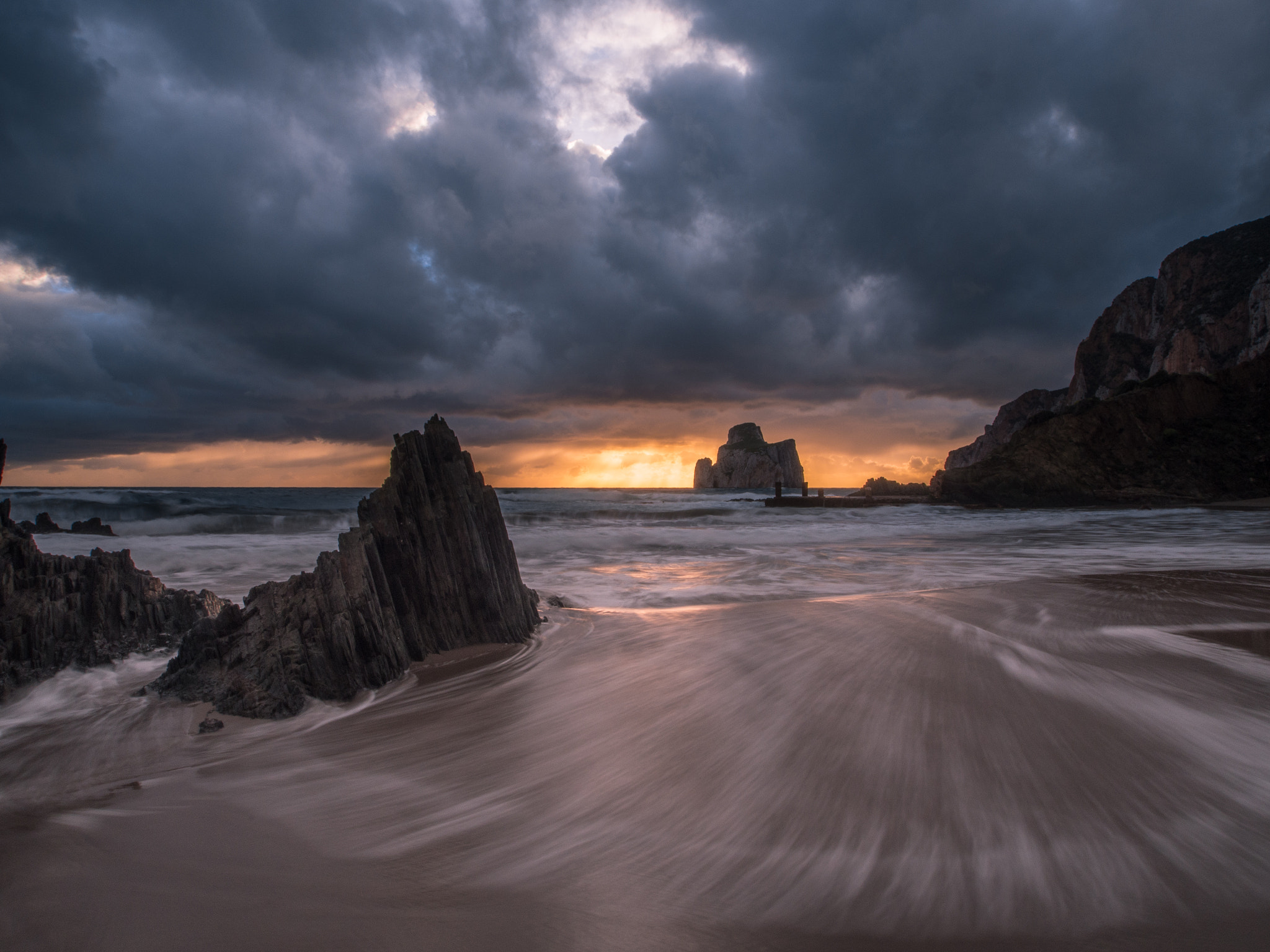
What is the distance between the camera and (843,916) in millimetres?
1348

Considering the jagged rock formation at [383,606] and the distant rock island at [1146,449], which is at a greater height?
the distant rock island at [1146,449]

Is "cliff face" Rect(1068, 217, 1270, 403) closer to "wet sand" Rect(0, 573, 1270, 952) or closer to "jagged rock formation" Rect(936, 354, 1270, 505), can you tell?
"jagged rock formation" Rect(936, 354, 1270, 505)

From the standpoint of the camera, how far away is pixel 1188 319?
47625mm

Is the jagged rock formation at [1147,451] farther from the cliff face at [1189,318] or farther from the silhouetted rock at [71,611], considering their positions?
the silhouetted rock at [71,611]

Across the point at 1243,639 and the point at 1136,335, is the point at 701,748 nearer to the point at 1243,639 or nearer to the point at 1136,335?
the point at 1243,639

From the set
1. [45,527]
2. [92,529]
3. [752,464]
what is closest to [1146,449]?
[92,529]

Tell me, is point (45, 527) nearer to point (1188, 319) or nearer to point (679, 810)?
point (679, 810)

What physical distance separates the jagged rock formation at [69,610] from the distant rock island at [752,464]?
433 feet

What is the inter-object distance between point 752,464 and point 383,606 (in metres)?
137

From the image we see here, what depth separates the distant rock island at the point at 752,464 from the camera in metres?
137

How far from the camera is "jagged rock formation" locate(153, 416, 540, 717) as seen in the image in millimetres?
3182

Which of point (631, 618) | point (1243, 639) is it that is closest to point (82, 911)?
point (631, 618)

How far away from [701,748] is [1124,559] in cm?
1043

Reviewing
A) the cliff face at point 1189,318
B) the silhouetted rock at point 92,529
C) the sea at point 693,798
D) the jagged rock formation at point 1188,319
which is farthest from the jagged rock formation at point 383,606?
the cliff face at point 1189,318
